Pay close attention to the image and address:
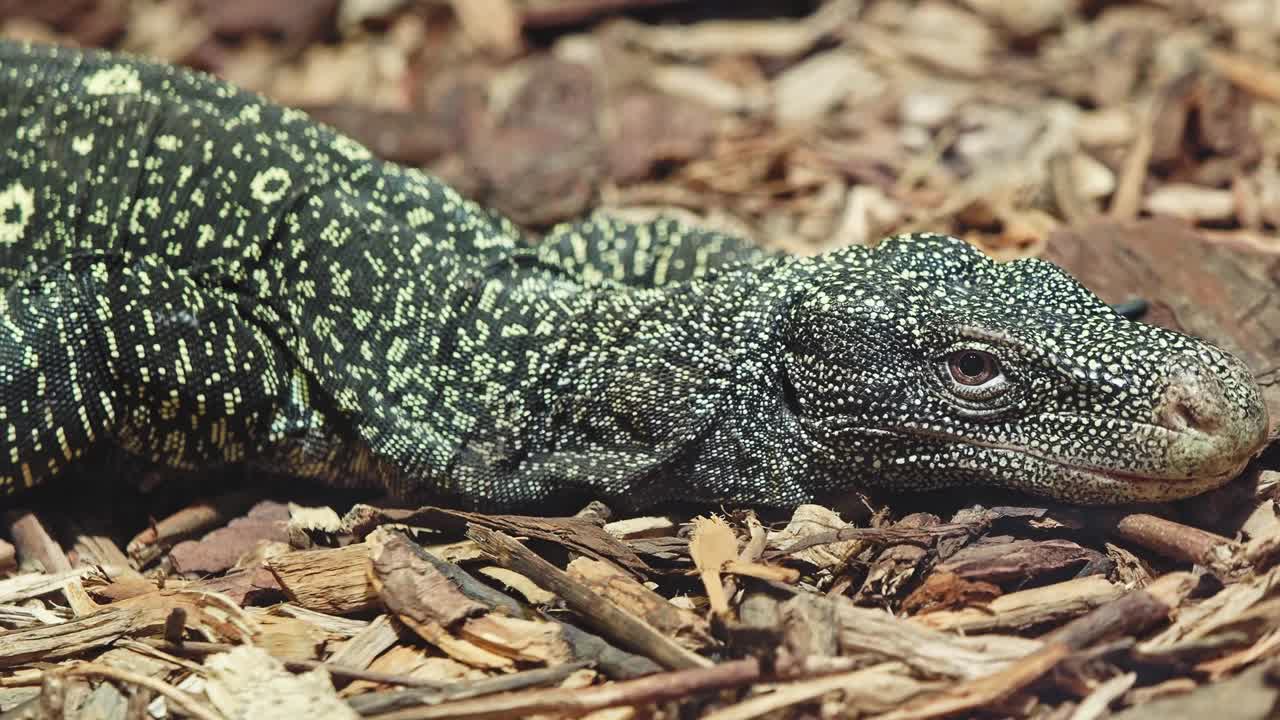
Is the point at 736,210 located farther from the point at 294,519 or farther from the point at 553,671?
the point at 553,671

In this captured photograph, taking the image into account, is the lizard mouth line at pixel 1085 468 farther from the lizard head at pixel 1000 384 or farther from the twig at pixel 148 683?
the twig at pixel 148 683

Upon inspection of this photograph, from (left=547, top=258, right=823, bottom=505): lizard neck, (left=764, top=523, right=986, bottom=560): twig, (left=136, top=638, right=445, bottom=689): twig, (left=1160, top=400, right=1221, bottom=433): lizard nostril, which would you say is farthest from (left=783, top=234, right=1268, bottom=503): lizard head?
(left=136, top=638, right=445, bottom=689): twig

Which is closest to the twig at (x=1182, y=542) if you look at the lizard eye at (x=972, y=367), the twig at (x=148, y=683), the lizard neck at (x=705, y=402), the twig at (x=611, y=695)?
the lizard eye at (x=972, y=367)

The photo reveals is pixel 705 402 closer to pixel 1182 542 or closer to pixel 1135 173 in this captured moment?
pixel 1182 542

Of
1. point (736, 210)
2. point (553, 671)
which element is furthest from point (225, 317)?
point (736, 210)

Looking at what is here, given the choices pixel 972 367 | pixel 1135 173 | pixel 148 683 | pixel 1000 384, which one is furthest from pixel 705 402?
pixel 1135 173

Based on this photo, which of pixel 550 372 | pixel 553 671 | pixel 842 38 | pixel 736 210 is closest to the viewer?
pixel 553 671

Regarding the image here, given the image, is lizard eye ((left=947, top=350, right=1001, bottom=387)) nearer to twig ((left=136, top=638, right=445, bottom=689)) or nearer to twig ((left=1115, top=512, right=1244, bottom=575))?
twig ((left=1115, top=512, right=1244, bottom=575))
